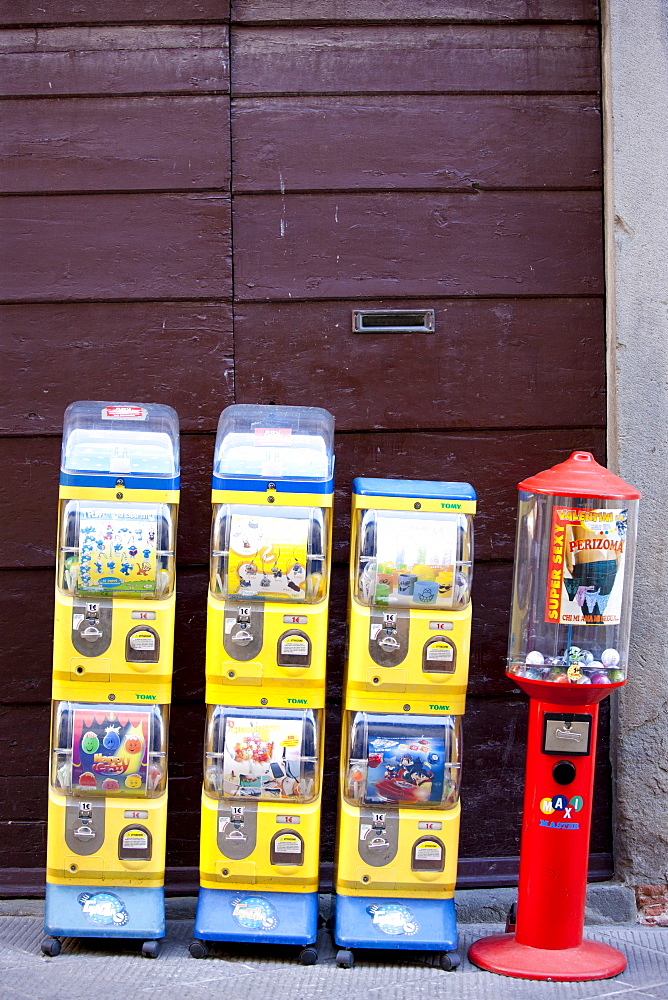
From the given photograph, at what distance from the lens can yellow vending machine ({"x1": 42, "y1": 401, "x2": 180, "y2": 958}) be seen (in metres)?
3.09

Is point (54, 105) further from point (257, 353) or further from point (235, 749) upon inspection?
point (235, 749)

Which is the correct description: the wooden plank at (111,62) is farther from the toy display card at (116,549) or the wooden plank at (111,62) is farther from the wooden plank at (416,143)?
the toy display card at (116,549)

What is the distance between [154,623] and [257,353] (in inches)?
45.3

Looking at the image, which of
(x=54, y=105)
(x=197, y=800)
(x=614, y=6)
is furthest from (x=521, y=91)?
(x=197, y=800)

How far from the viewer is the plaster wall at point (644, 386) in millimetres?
3631

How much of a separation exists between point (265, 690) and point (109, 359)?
56.1 inches

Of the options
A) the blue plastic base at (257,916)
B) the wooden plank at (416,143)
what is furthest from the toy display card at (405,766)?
the wooden plank at (416,143)

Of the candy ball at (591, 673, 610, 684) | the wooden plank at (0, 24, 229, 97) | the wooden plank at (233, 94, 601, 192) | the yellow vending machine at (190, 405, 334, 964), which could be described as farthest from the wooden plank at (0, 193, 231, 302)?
the candy ball at (591, 673, 610, 684)

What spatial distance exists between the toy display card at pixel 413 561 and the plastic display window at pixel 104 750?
0.88 meters

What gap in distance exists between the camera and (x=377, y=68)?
3.72 m

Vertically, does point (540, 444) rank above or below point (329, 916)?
above

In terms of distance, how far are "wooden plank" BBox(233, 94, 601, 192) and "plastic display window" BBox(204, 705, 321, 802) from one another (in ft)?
6.48

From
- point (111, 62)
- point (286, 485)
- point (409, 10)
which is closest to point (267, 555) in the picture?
point (286, 485)

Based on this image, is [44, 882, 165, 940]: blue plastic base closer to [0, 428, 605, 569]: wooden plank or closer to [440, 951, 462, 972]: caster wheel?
[440, 951, 462, 972]: caster wheel
